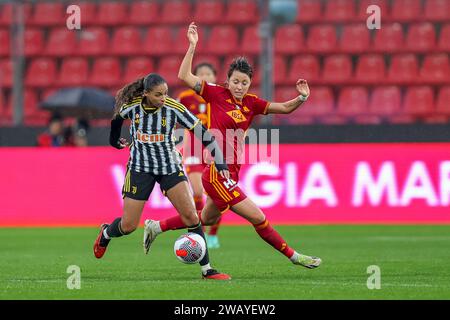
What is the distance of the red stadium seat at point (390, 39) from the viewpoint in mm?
22266

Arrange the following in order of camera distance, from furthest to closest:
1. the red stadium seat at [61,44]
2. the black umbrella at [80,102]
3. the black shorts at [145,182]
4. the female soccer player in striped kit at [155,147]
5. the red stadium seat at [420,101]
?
the red stadium seat at [61,44] < the red stadium seat at [420,101] < the black umbrella at [80,102] < the black shorts at [145,182] < the female soccer player in striped kit at [155,147]

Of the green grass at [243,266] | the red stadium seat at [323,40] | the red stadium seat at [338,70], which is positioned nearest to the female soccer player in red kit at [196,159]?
the green grass at [243,266]

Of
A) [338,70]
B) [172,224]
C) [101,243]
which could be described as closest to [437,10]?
[338,70]

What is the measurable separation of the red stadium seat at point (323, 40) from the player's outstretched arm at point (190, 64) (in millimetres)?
13243

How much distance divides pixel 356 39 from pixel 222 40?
9.71ft

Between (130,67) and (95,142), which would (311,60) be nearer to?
(130,67)

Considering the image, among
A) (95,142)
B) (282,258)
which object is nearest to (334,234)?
(282,258)

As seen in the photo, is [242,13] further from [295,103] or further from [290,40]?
[295,103]

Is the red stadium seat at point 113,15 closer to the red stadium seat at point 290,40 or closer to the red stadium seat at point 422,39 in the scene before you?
the red stadium seat at point 290,40

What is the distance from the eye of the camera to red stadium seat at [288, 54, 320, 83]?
2236 centimetres

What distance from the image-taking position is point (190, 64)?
31.3 feet

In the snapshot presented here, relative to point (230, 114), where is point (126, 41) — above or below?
above

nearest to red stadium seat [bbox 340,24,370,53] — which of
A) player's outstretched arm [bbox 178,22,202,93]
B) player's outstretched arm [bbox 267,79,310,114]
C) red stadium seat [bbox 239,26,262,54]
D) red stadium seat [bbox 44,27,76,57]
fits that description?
red stadium seat [bbox 239,26,262,54]

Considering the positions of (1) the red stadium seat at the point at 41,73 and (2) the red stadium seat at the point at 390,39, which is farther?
(1) the red stadium seat at the point at 41,73
